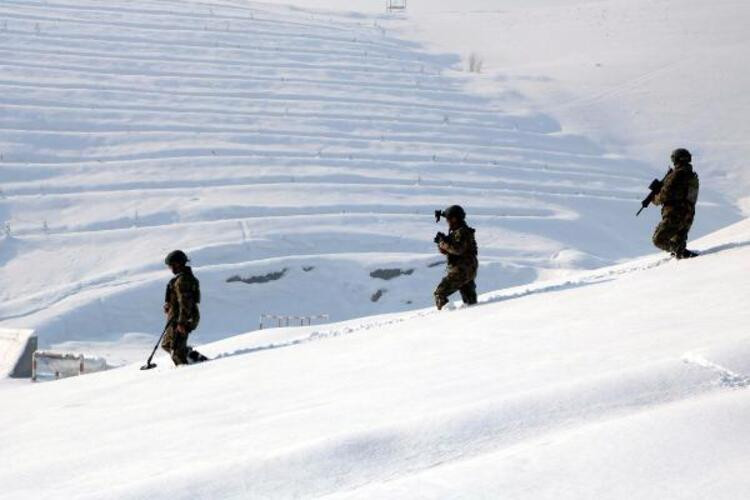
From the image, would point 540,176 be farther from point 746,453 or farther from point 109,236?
point 746,453

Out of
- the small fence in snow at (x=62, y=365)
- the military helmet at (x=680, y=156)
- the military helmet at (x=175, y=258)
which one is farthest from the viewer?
the small fence in snow at (x=62, y=365)

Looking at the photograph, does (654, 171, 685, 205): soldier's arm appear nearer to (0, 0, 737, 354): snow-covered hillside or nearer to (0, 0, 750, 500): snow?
(0, 0, 750, 500): snow

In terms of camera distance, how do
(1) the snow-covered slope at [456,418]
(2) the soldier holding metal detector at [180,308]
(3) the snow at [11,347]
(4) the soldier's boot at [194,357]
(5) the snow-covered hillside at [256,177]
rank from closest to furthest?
(1) the snow-covered slope at [456,418] → (2) the soldier holding metal detector at [180,308] → (4) the soldier's boot at [194,357] → (3) the snow at [11,347] → (5) the snow-covered hillside at [256,177]

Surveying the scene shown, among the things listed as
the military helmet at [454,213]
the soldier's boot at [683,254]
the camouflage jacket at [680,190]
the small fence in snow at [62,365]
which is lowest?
the small fence in snow at [62,365]

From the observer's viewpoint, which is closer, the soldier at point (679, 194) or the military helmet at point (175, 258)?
the military helmet at point (175, 258)

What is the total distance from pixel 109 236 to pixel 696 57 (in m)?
25.0

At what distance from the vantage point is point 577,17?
2105 inches

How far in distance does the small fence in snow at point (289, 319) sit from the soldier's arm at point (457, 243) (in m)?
9.99

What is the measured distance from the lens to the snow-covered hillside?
23.9m

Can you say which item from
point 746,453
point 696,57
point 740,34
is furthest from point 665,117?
point 746,453

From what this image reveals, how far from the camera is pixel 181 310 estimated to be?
488 inches

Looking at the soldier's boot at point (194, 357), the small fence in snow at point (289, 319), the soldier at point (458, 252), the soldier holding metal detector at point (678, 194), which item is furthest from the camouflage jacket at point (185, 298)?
the small fence in snow at point (289, 319)

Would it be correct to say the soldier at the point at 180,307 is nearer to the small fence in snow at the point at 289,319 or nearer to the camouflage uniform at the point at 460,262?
the camouflage uniform at the point at 460,262

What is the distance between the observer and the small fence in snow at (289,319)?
74.4 ft
